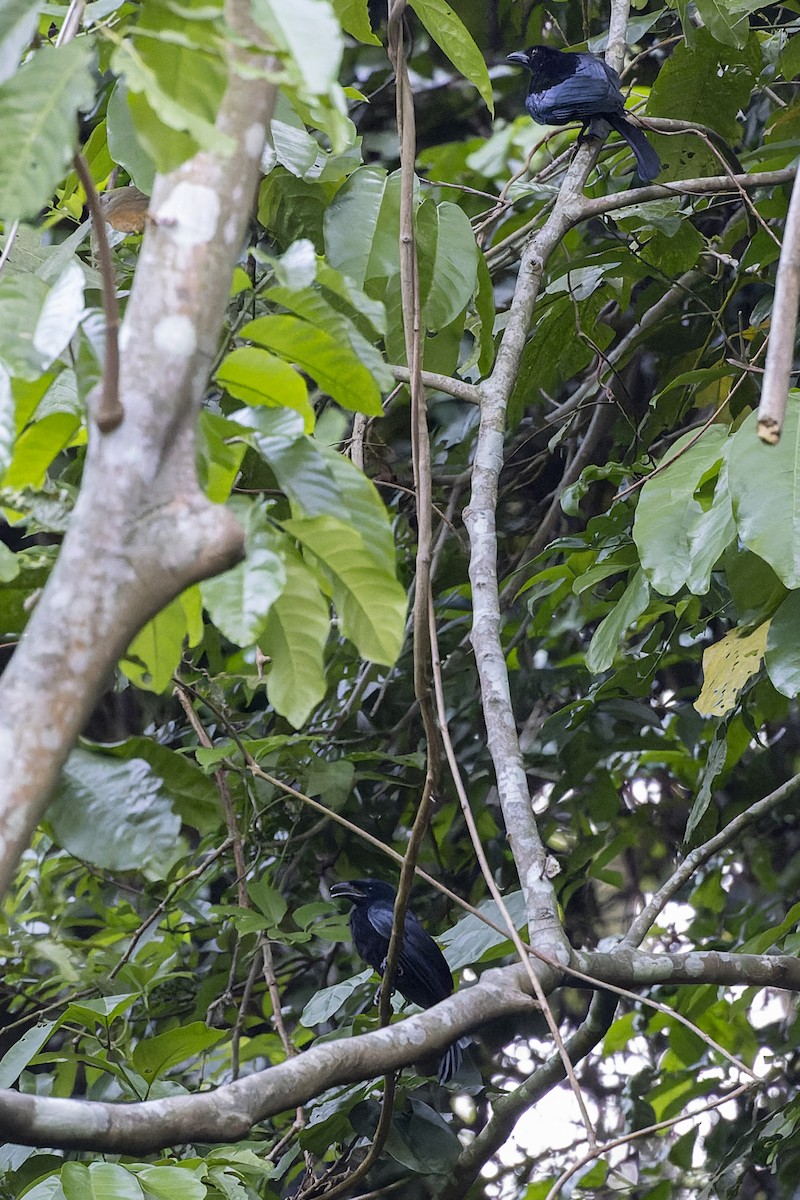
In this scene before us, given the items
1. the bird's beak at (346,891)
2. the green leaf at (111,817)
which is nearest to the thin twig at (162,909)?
the bird's beak at (346,891)

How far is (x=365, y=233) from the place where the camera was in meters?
1.47

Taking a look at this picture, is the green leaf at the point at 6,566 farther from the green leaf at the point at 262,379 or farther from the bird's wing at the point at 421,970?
the bird's wing at the point at 421,970

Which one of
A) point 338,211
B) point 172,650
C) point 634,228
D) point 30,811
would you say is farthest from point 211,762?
point 30,811

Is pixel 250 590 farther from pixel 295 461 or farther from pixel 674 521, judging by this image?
pixel 674 521

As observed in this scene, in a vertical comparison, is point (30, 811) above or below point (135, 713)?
above

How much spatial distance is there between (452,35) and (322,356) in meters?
0.59

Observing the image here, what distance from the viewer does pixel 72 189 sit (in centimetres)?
175

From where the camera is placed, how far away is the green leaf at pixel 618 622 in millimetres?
1652

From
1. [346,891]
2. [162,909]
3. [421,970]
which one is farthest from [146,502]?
[346,891]

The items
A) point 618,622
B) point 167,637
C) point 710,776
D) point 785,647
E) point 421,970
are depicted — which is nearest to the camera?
point 167,637

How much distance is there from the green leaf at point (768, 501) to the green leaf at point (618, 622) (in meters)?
0.41

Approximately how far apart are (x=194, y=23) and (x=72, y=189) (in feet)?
3.97

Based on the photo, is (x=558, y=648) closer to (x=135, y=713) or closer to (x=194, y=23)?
(x=135, y=713)

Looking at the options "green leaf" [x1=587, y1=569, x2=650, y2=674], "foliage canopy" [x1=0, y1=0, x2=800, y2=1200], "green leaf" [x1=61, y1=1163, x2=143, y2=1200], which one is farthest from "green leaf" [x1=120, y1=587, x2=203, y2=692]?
"green leaf" [x1=587, y1=569, x2=650, y2=674]
